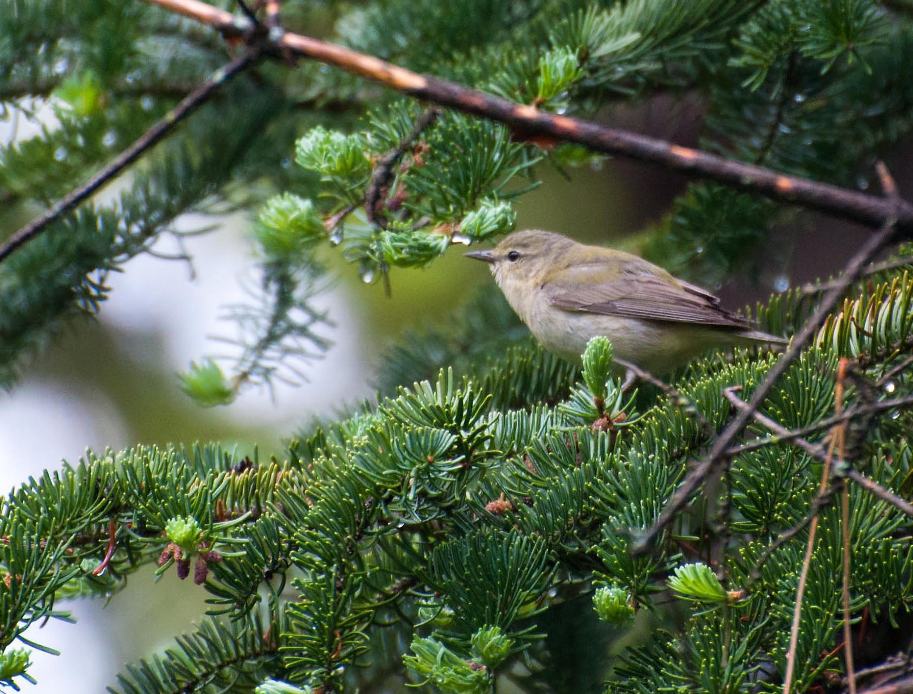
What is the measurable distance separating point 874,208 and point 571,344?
2494 mm

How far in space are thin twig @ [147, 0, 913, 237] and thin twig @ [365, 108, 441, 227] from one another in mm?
1057

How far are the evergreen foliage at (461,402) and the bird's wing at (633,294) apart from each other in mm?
149

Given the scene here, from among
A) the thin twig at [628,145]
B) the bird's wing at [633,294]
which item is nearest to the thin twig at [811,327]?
the thin twig at [628,145]

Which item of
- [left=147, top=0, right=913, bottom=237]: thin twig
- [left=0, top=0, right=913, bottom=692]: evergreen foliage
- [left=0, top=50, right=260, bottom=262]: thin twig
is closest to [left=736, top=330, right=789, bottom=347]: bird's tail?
[left=0, top=0, right=913, bottom=692]: evergreen foliage

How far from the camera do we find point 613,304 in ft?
14.3


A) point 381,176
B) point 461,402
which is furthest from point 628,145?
point 381,176

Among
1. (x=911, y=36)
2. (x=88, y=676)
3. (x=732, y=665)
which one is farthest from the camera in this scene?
(x=88, y=676)

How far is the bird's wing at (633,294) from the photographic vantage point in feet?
13.1

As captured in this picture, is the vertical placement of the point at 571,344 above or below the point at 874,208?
above

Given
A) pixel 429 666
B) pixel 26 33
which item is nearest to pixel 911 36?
pixel 429 666

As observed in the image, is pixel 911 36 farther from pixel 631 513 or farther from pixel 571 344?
pixel 631 513

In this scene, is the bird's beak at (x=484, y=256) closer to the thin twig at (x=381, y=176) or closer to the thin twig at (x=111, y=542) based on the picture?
the thin twig at (x=381, y=176)

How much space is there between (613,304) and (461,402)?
2.45 m

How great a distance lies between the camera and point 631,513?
196 centimetres
